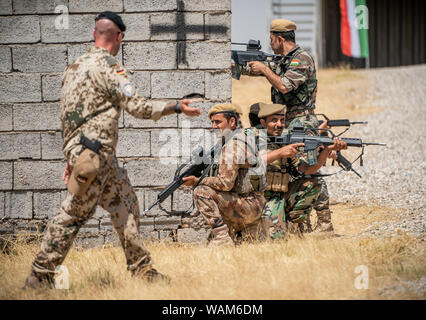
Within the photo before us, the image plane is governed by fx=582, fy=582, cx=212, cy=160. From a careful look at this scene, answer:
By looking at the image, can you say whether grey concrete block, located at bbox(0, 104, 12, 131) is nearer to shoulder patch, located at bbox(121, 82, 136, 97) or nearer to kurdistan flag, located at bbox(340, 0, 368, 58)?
shoulder patch, located at bbox(121, 82, 136, 97)

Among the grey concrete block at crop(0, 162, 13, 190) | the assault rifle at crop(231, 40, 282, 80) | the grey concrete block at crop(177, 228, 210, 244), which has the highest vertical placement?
the assault rifle at crop(231, 40, 282, 80)

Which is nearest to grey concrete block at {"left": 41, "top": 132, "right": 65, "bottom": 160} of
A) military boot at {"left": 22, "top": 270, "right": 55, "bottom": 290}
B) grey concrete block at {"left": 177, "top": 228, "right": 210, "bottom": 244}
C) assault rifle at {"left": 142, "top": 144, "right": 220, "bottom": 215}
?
assault rifle at {"left": 142, "top": 144, "right": 220, "bottom": 215}

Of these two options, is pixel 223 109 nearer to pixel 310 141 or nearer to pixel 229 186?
pixel 229 186

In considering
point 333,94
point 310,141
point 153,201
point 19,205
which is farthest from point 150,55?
point 333,94

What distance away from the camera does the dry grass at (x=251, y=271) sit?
397 cm

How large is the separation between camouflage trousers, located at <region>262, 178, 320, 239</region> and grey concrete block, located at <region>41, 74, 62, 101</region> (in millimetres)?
2371

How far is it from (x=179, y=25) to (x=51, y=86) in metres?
1.44

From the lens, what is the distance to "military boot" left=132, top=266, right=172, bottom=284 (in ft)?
14.0

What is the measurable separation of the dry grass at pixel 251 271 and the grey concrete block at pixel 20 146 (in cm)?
104

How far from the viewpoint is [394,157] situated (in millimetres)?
10461

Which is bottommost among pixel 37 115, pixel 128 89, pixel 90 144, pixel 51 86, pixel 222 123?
pixel 90 144

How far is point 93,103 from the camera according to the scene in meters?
4.09

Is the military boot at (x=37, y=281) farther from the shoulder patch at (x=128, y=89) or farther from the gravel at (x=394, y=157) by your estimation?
the gravel at (x=394, y=157)
